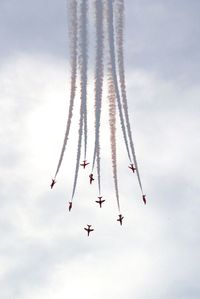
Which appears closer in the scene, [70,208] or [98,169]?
[98,169]

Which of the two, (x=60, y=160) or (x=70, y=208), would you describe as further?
(x=70, y=208)

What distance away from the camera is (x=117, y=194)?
72.4m

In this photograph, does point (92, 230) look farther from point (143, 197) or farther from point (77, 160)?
point (77, 160)

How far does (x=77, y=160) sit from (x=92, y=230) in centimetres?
1712

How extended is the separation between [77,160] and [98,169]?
2.55 metres

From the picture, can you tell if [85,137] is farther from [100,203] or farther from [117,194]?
[100,203]

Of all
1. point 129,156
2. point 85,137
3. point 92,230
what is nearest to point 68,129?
point 85,137

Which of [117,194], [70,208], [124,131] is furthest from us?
[70,208]

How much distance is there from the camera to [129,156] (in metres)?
68.6

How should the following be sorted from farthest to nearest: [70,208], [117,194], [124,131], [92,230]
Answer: [92,230] < [70,208] < [117,194] < [124,131]

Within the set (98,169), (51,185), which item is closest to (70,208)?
(51,185)

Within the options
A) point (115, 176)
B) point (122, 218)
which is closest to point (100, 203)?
point (122, 218)

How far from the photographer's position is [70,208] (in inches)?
3044

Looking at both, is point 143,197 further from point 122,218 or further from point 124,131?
point 124,131
